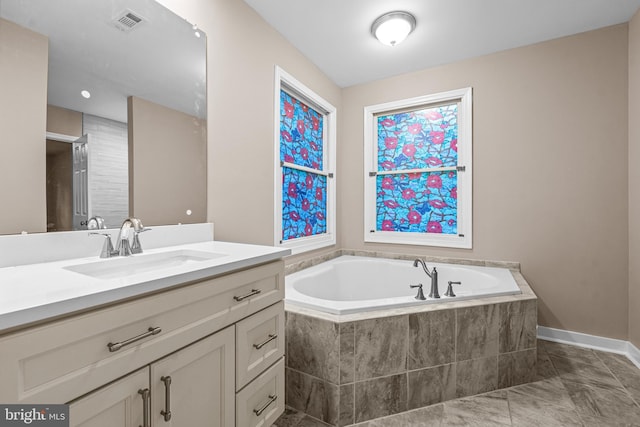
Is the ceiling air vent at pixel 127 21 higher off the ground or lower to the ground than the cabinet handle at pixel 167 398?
higher

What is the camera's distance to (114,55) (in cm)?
130

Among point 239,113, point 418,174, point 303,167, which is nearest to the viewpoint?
point 239,113

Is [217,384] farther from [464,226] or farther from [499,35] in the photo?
[499,35]

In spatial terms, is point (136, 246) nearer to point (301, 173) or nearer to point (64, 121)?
point (64, 121)

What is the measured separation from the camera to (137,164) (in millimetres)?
1382

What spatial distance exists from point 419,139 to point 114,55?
248 centimetres

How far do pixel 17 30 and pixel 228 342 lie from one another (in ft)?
4.21

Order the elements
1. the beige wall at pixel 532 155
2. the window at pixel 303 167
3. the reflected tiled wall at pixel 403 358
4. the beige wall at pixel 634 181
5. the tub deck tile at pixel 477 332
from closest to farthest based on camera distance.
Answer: the reflected tiled wall at pixel 403 358
the tub deck tile at pixel 477 332
the beige wall at pixel 532 155
the beige wall at pixel 634 181
the window at pixel 303 167

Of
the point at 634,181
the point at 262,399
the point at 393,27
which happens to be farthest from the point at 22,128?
the point at 634,181

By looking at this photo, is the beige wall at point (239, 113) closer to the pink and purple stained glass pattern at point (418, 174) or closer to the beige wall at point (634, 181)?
the pink and purple stained glass pattern at point (418, 174)

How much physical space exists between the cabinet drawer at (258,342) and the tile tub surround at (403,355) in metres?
0.29

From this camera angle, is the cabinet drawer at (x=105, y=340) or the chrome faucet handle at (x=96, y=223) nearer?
the cabinet drawer at (x=105, y=340)

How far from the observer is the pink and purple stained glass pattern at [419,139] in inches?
110

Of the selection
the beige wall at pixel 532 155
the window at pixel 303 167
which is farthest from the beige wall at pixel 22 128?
the window at pixel 303 167
